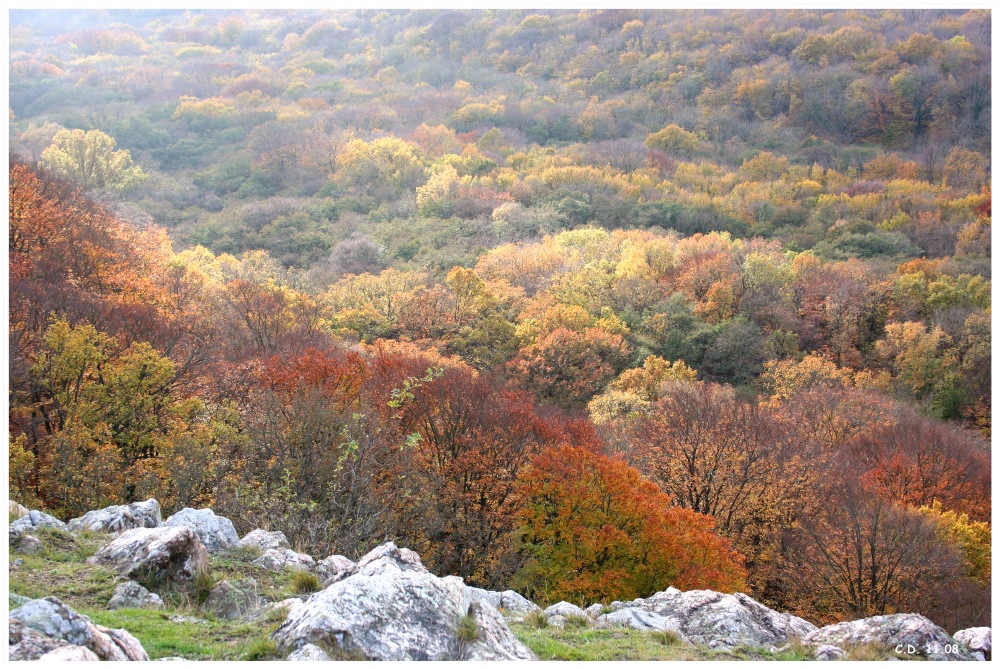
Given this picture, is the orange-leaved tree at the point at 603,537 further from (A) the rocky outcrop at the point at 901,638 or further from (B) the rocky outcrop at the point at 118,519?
(B) the rocky outcrop at the point at 118,519

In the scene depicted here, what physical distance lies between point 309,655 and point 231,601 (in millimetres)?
3199

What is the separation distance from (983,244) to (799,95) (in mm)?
→ 55907

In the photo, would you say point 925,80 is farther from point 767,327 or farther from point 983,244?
point 767,327

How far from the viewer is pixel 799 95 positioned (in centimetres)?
11850

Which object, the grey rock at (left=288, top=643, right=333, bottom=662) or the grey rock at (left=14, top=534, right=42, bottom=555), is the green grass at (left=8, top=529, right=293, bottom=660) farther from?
the grey rock at (left=288, top=643, right=333, bottom=662)

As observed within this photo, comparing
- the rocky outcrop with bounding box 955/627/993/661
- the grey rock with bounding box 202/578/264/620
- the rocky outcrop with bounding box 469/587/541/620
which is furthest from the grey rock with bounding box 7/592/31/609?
the rocky outcrop with bounding box 955/627/993/661

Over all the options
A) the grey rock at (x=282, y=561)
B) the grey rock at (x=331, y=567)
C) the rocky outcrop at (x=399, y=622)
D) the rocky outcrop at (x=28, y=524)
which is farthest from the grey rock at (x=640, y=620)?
the rocky outcrop at (x=28, y=524)

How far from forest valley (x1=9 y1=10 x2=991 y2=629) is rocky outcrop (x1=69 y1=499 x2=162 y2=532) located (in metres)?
3.03

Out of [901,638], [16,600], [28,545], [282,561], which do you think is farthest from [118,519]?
[901,638]

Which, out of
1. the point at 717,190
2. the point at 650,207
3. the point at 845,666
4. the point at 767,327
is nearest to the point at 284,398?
the point at 845,666

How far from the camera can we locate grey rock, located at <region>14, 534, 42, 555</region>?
11250 millimetres

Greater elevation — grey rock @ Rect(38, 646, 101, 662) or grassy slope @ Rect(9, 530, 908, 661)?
grey rock @ Rect(38, 646, 101, 662)

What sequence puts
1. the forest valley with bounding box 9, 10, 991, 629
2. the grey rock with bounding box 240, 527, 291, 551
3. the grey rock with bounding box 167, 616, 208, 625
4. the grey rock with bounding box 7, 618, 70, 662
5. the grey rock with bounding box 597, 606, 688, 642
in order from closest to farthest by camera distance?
the grey rock with bounding box 7, 618, 70, 662, the grey rock with bounding box 167, 616, 208, 625, the grey rock with bounding box 597, 606, 688, 642, the grey rock with bounding box 240, 527, 291, 551, the forest valley with bounding box 9, 10, 991, 629

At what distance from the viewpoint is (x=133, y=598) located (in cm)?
1014
